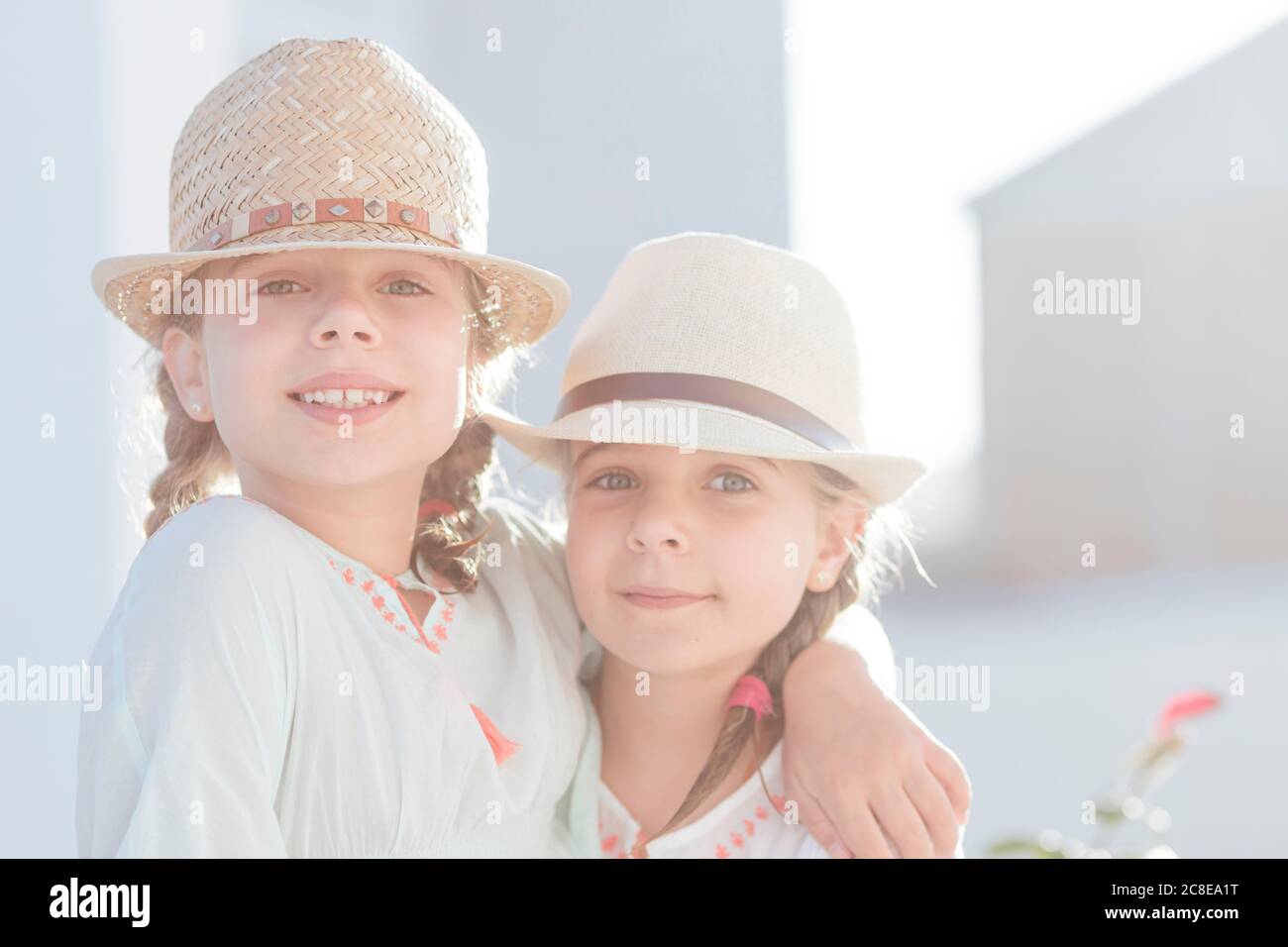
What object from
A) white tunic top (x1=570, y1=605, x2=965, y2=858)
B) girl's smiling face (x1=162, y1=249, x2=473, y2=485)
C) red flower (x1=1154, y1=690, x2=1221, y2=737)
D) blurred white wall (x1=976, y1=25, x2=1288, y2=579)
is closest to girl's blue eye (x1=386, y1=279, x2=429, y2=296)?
girl's smiling face (x1=162, y1=249, x2=473, y2=485)

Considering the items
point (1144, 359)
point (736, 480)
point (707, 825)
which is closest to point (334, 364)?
point (736, 480)

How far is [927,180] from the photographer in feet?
10.8

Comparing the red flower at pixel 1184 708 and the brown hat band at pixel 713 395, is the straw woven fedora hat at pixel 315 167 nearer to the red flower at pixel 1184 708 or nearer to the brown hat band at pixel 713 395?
the brown hat band at pixel 713 395

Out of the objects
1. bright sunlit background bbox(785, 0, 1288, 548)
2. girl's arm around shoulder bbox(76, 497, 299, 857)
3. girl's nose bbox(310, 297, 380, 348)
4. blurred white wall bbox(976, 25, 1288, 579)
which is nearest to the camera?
girl's arm around shoulder bbox(76, 497, 299, 857)

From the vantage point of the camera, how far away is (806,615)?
1484mm

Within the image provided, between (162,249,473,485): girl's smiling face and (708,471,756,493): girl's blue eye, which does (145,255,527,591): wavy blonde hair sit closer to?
(162,249,473,485): girl's smiling face

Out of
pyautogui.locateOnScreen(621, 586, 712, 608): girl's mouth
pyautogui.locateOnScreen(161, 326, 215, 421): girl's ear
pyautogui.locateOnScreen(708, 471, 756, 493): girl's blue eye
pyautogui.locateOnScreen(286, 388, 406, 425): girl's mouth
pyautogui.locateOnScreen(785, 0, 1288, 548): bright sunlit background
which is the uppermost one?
pyautogui.locateOnScreen(785, 0, 1288, 548): bright sunlit background

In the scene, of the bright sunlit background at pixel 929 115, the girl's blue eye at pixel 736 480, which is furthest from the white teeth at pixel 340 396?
the bright sunlit background at pixel 929 115

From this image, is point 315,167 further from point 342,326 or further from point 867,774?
point 867,774

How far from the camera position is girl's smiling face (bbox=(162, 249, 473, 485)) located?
118 cm

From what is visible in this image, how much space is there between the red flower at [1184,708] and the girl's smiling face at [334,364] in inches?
34.9

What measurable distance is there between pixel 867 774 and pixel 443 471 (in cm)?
57

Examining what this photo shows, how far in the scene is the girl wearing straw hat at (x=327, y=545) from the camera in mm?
1019
